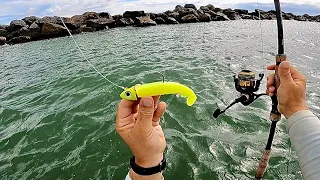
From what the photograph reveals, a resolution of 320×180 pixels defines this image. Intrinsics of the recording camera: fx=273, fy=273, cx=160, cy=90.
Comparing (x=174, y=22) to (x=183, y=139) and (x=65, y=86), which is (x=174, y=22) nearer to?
(x=65, y=86)

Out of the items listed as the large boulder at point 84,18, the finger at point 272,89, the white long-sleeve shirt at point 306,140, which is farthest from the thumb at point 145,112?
the large boulder at point 84,18

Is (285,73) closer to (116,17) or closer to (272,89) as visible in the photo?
(272,89)

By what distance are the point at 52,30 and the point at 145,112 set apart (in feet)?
117

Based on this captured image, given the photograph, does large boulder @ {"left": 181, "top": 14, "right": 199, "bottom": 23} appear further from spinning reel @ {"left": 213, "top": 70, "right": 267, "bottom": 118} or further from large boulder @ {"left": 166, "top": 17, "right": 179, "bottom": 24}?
spinning reel @ {"left": 213, "top": 70, "right": 267, "bottom": 118}

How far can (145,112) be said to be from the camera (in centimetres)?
184

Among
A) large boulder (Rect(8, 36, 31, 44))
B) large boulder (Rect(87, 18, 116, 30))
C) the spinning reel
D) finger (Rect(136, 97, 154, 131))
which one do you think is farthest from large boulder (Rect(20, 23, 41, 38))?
finger (Rect(136, 97, 154, 131))

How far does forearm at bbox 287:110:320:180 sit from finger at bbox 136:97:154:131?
108 centimetres

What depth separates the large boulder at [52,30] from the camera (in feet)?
112

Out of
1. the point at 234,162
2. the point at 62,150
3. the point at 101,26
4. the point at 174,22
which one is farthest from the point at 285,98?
the point at 174,22

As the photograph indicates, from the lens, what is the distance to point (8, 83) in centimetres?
1174

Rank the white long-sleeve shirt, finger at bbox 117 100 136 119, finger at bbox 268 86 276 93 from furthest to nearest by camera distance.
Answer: finger at bbox 268 86 276 93 → finger at bbox 117 100 136 119 → the white long-sleeve shirt

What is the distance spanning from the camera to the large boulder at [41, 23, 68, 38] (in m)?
34.0

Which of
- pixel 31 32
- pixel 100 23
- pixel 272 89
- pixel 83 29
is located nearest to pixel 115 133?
pixel 272 89

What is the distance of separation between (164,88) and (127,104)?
0.33m
